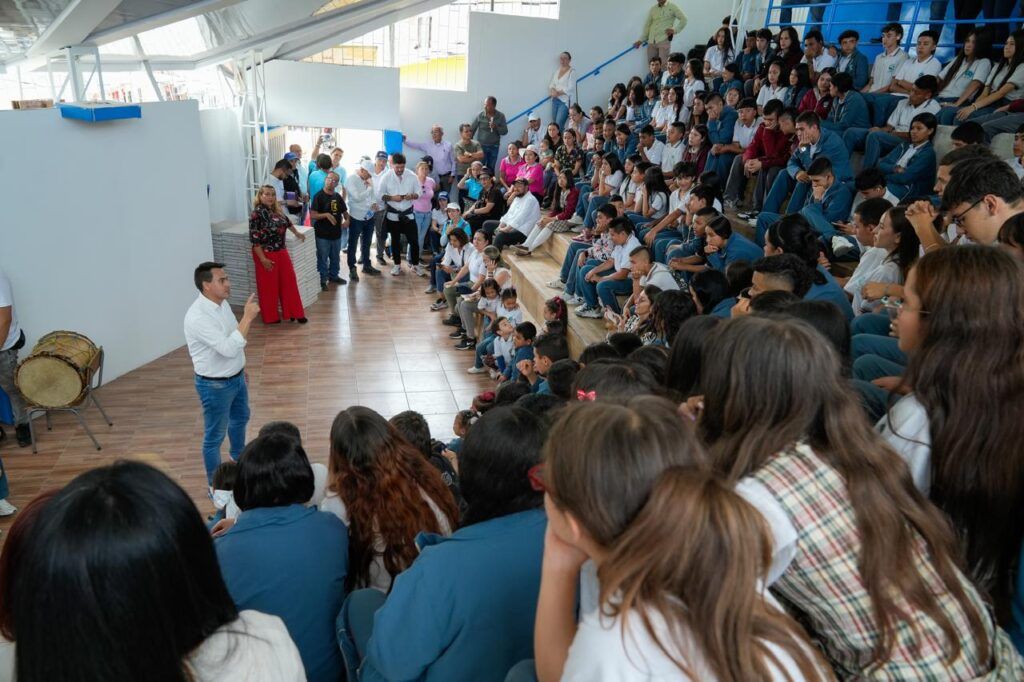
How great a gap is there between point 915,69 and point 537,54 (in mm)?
6306

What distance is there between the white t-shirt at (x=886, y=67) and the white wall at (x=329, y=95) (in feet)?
21.1

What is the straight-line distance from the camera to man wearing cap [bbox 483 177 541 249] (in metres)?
8.57

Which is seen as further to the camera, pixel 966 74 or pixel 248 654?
pixel 966 74

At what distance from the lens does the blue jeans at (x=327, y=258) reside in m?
8.85

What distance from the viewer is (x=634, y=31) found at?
37.7ft

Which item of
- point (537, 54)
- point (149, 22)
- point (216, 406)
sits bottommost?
point (216, 406)

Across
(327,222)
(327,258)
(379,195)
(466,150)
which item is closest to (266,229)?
(327,222)

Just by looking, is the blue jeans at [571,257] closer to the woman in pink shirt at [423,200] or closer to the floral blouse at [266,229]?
the floral blouse at [266,229]

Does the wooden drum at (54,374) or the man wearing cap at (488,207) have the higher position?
the man wearing cap at (488,207)

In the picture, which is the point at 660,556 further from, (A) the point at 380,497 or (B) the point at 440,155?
(B) the point at 440,155

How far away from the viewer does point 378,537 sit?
2098 mm

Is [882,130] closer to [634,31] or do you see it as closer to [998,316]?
[998,316]

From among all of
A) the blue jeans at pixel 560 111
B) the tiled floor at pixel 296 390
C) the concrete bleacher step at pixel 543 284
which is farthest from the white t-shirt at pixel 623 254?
the blue jeans at pixel 560 111

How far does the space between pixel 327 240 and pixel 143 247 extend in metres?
2.78
